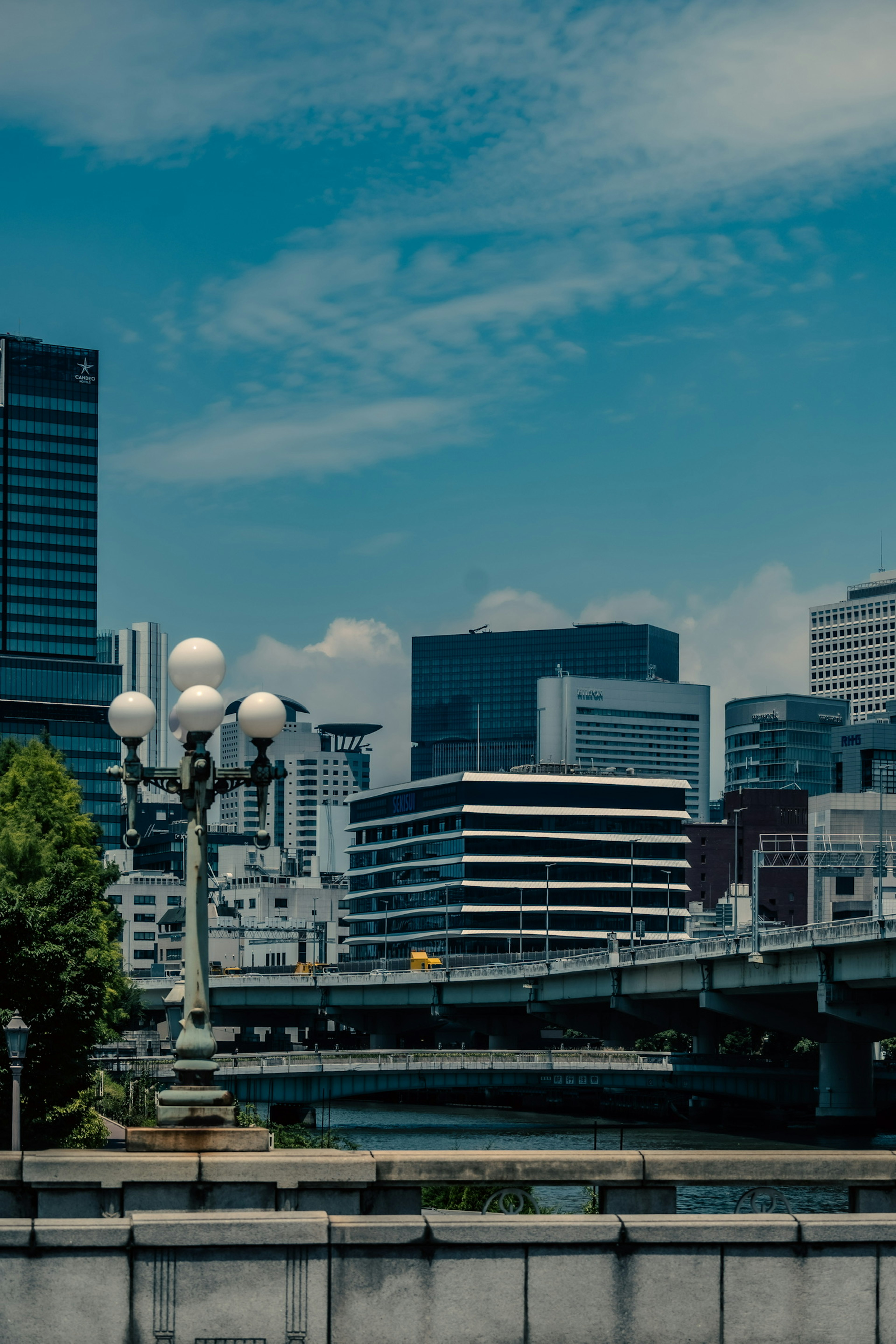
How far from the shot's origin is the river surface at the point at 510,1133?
266 ft

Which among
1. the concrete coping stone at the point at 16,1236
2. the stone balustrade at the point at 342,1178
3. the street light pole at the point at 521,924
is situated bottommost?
the street light pole at the point at 521,924

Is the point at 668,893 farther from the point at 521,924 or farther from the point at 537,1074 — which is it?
the point at 537,1074

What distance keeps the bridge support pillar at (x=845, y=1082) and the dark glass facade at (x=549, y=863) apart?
90.4 metres

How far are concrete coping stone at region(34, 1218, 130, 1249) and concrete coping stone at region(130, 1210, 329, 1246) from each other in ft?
0.39

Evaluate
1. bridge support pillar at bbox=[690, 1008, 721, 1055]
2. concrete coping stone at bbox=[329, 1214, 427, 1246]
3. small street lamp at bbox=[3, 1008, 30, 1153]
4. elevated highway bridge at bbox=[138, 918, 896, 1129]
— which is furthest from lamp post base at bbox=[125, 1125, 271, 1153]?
bridge support pillar at bbox=[690, 1008, 721, 1055]

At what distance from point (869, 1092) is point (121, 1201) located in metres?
84.5

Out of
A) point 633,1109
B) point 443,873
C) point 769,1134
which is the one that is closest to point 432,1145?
point 769,1134

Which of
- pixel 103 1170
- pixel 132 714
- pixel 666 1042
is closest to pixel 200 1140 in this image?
pixel 103 1170

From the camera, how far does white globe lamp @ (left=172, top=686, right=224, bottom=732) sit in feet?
62.8

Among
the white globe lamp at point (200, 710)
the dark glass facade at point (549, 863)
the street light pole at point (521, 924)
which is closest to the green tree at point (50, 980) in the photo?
the white globe lamp at point (200, 710)

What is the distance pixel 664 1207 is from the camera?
49.7 feet

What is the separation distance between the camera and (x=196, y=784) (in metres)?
18.6

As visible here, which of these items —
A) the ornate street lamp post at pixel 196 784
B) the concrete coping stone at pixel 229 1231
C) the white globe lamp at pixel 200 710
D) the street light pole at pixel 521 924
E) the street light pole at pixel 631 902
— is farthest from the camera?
the street light pole at pixel 521 924

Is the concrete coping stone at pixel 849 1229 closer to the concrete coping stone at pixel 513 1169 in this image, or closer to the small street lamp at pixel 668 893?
the concrete coping stone at pixel 513 1169
